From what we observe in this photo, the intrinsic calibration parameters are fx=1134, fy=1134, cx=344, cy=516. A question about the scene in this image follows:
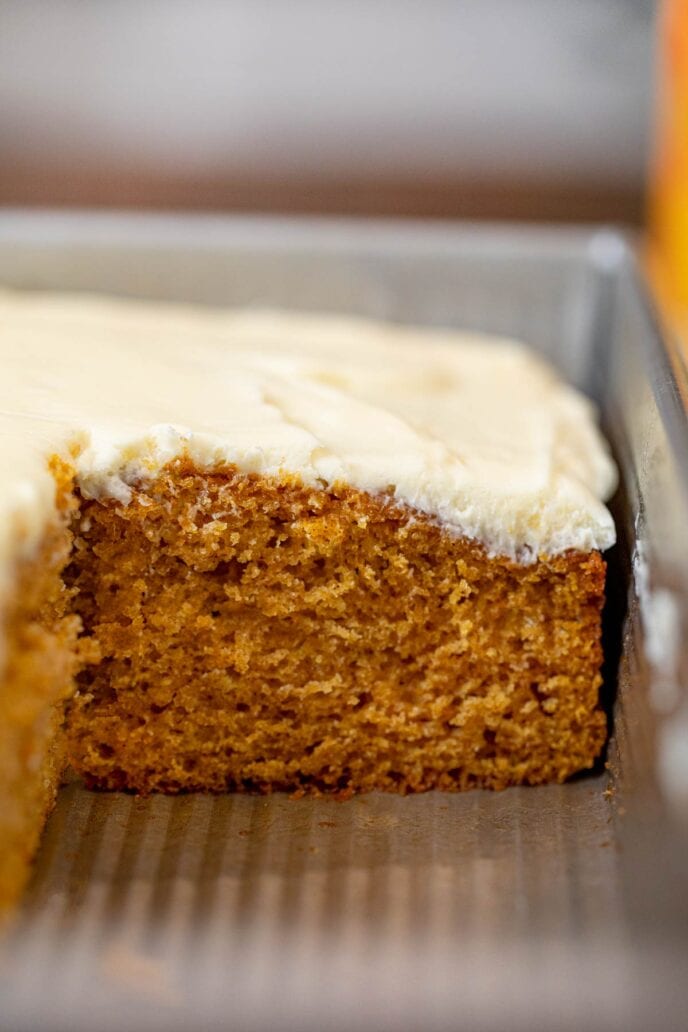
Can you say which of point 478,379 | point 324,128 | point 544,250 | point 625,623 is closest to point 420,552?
point 625,623

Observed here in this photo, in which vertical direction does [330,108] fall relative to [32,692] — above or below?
above

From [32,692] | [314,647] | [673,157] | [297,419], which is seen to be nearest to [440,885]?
[314,647]

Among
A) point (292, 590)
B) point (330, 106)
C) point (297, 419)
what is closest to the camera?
point (292, 590)

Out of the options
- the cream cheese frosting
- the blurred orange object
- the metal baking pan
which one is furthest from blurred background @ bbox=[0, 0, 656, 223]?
the cream cheese frosting

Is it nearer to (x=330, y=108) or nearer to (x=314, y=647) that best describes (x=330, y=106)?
(x=330, y=108)

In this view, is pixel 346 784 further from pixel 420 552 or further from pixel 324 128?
pixel 324 128

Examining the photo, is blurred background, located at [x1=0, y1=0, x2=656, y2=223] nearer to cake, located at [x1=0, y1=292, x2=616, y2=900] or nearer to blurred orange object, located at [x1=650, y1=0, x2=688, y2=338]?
blurred orange object, located at [x1=650, y1=0, x2=688, y2=338]
